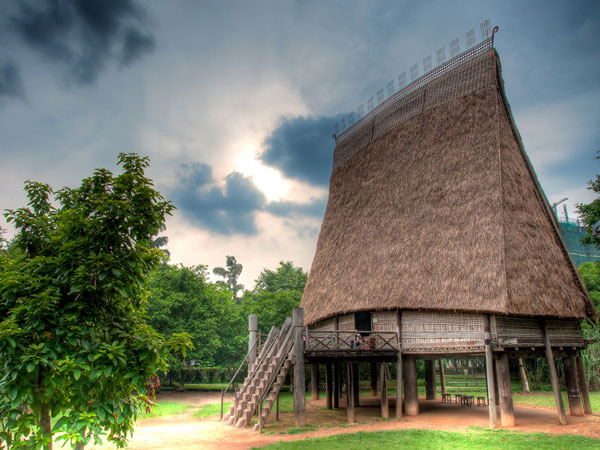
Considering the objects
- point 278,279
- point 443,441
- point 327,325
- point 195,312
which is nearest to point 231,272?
point 278,279

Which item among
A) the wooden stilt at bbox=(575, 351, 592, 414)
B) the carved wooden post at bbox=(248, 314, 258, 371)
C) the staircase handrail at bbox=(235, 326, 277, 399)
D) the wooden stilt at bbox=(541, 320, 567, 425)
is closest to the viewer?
the wooden stilt at bbox=(541, 320, 567, 425)

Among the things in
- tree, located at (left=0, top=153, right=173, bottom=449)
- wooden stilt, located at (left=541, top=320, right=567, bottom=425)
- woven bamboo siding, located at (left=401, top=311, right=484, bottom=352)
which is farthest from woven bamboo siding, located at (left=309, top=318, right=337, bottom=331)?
tree, located at (left=0, top=153, right=173, bottom=449)

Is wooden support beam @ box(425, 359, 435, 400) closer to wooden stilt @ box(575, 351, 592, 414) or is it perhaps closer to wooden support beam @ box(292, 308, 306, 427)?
wooden stilt @ box(575, 351, 592, 414)

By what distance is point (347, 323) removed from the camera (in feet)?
65.7

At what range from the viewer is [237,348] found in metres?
34.8

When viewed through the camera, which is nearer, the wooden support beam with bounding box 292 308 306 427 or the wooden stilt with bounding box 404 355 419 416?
the wooden support beam with bounding box 292 308 306 427

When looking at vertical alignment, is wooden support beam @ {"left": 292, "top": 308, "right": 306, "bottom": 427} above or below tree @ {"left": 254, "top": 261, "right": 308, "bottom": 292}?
below

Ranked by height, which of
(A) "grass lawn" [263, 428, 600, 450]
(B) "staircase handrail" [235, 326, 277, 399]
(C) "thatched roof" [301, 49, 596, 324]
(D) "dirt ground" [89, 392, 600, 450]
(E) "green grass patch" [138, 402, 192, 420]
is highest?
(C) "thatched roof" [301, 49, 596, 324]

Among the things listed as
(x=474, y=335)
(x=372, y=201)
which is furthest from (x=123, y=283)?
(x=372, y=201)

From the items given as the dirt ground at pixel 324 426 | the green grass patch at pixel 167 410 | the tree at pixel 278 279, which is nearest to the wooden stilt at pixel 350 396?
the dirt ground at pixel 324 426

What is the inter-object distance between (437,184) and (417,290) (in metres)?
5.00

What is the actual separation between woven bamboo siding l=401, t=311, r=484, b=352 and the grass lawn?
3.13 meters

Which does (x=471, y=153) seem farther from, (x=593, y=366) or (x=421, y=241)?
(x=593, y=366)

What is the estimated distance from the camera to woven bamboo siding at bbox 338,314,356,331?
19.5 m
